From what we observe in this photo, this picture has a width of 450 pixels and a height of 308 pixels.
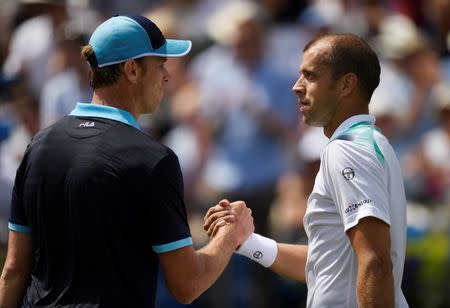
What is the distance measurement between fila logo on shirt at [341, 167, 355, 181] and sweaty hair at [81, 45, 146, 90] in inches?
35.8

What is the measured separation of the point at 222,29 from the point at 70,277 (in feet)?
19.4

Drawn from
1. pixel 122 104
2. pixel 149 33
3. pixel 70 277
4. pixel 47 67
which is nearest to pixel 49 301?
pixel 70 277

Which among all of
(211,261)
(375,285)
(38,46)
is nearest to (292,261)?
(211,261)

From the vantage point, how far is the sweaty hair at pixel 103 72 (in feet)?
14.8

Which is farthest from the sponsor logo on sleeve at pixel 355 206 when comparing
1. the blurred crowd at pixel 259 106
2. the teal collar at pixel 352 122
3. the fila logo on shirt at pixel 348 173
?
the blurred crowd at pixel 259 106

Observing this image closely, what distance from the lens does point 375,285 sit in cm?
428

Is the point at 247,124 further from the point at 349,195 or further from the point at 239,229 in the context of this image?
the point at 349,195

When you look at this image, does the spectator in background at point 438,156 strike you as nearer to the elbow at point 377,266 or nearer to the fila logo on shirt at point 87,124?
the elbow at point 377,266

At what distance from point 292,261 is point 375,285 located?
92 cm

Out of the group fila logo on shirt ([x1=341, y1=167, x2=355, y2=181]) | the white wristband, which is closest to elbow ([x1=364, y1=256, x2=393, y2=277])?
fila logo on shirt ([x1=341, y1=167, x2=355, y2=181])

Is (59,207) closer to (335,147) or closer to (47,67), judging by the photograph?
(335,147)

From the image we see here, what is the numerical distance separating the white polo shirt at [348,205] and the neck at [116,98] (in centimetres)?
80

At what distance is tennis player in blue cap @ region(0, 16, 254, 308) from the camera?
14.2ft

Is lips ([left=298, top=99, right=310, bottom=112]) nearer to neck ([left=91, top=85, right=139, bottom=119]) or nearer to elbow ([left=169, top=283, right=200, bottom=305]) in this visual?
neck ([left=91, top=85, right=139, bottom=119])
